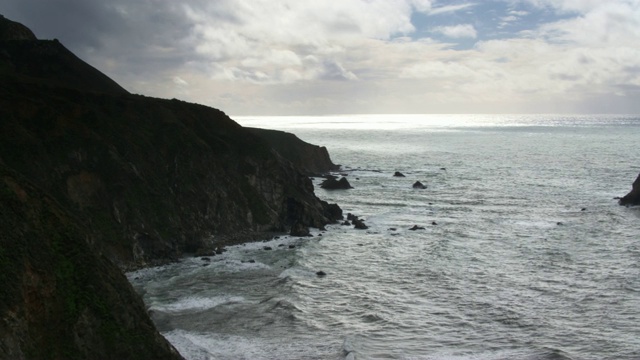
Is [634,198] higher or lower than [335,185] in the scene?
lower

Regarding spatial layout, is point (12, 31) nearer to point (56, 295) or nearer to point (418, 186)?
point (418, 186)

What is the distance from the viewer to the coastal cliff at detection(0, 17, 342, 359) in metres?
29.2

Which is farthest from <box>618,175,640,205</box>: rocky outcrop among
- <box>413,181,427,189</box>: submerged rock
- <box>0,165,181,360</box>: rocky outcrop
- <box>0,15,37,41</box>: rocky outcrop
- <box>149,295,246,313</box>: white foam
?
<box>0,15,37,41</box>: rocky outcrop

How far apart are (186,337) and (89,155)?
99.5 ft

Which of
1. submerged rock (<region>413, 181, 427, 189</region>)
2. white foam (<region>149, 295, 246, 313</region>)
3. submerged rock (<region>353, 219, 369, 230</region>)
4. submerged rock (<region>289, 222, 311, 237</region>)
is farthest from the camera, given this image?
submerged rock (<region>413, 181, 427, 189</region>)

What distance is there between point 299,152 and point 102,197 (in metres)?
84.1

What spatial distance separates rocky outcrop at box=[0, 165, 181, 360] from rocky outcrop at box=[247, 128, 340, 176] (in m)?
104

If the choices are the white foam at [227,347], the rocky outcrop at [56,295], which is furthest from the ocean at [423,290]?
the rocky outcrop at [56,295]

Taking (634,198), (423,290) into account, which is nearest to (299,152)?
(634,198)

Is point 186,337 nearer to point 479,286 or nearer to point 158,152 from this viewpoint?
point 479,286

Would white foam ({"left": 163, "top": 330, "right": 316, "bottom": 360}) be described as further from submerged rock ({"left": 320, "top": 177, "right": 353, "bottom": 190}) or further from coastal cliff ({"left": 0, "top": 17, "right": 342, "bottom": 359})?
submerged rock ({"left": 320, "top": 177, "right": 353, "bottom": 190})

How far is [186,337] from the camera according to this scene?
38.4 metres

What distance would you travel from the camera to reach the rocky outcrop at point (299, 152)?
138 meters

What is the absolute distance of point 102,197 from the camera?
5922 centimetres
